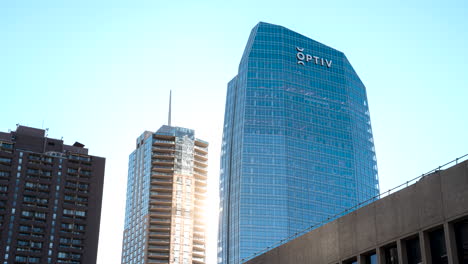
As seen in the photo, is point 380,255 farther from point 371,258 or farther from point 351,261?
point 351,261

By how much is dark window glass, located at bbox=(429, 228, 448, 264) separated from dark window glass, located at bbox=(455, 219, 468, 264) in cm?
94

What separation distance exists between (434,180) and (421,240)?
3098mm

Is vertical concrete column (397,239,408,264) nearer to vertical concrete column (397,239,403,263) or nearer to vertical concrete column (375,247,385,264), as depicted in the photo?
vertical concrete column (397,239,403,263)

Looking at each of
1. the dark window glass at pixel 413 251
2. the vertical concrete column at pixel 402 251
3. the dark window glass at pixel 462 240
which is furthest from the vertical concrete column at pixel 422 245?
the dark window glass at pixel 462 240

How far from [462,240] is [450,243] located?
565mm

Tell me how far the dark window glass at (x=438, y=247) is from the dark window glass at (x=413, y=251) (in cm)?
112

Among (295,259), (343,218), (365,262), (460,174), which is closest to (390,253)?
(365,262)

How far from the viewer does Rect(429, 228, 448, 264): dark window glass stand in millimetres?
32688

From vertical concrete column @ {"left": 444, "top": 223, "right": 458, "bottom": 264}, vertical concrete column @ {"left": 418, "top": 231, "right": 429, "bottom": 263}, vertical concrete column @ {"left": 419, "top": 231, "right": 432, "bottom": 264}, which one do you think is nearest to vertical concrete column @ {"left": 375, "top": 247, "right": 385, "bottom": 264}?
vertical concrete column @ {"left": 418, "top": 231, "right": 429, "bottom": 263}

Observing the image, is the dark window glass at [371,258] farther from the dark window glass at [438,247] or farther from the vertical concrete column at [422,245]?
the dark window glass at [438,247]

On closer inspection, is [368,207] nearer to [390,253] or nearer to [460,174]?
[390,253]

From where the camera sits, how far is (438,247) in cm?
3303

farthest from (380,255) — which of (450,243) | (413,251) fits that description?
(450,243)

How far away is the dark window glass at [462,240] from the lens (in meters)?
31.4
